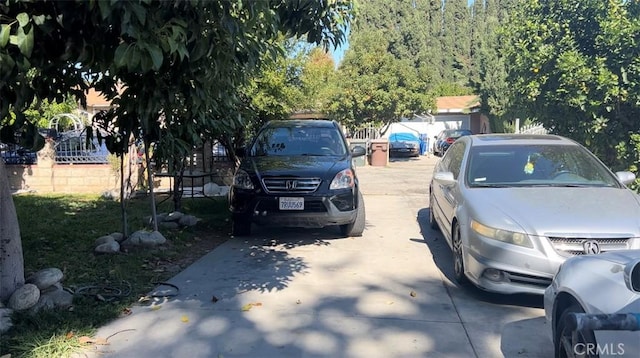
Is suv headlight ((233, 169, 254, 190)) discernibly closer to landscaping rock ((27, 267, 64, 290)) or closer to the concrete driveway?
the concrete driveway

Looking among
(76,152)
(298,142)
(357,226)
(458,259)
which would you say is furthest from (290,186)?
(76,152)

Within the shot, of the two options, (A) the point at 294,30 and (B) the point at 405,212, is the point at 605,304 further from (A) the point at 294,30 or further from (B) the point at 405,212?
(B) the point at 405,212

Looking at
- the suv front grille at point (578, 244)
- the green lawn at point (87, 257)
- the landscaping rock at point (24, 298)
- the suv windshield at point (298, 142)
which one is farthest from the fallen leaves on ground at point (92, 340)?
the suv windshield at point (298, 142)

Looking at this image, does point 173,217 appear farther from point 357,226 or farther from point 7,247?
point 7,247

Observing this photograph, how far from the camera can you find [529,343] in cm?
409

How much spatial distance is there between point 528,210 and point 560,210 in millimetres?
270

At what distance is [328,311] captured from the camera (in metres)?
4.77

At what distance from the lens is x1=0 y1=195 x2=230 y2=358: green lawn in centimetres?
409

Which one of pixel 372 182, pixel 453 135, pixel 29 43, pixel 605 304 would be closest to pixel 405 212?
pixel 372 182

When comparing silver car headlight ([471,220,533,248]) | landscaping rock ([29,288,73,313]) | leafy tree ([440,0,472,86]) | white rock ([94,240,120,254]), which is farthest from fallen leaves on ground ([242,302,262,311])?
leafy tree ([440,0,472,86])

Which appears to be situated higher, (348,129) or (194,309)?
(348,129)

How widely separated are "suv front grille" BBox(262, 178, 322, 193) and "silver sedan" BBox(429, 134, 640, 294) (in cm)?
176

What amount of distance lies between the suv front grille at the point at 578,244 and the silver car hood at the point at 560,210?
43 mm

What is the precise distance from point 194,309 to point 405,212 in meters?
6.04
